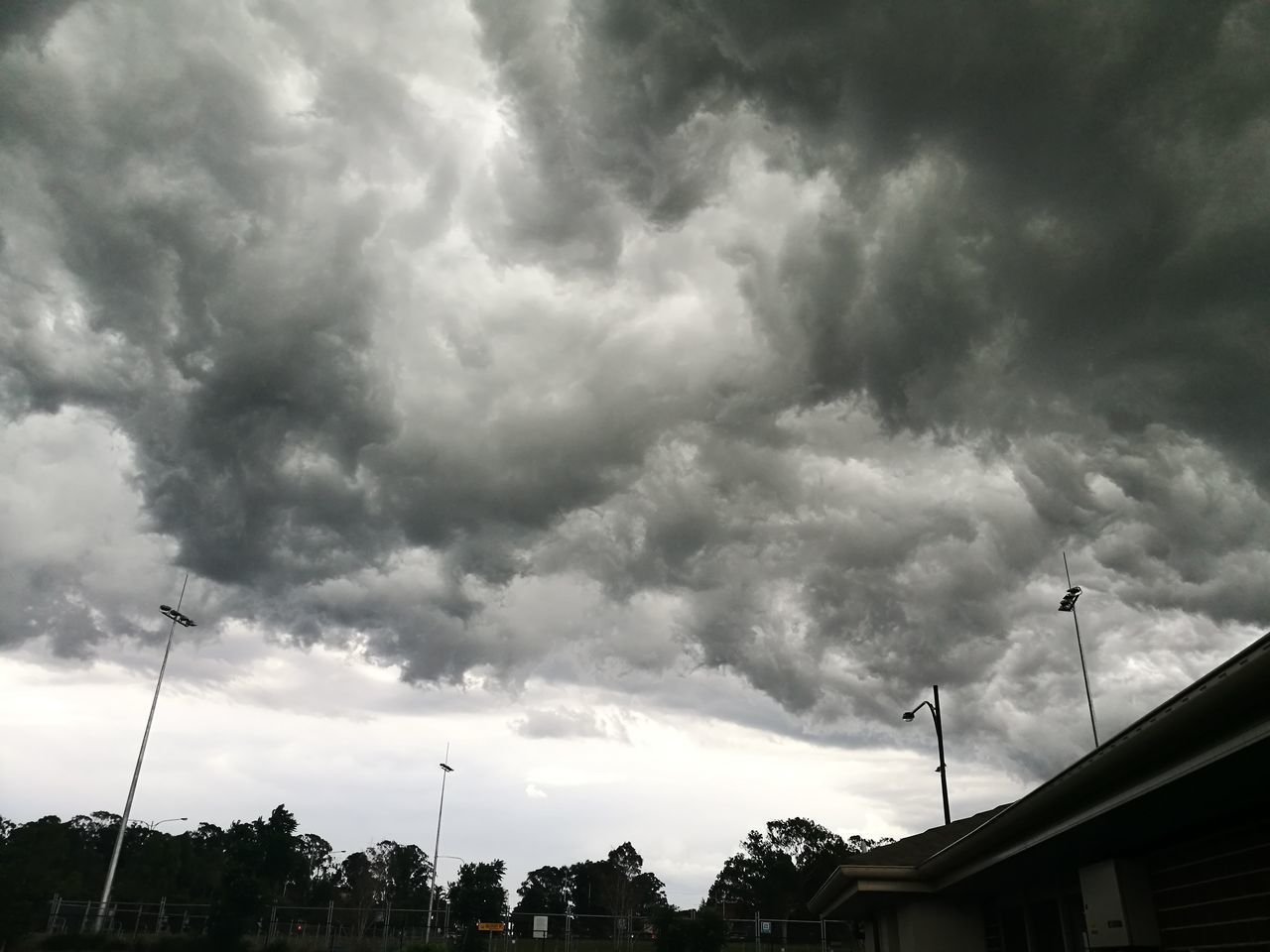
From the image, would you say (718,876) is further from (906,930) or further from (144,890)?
(906,930)

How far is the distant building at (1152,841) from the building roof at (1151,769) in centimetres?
2

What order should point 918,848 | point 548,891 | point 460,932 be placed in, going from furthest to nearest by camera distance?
point 548,891 < point 460,932 < point 918,848

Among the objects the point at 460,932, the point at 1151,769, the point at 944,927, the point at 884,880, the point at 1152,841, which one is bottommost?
the point at 460,932

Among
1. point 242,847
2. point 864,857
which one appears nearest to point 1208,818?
point 864,857

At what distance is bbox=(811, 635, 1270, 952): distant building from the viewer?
7.04m

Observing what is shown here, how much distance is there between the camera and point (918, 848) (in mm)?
23062

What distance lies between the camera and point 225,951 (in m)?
44.5

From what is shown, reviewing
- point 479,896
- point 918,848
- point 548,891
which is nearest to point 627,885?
point 548,891

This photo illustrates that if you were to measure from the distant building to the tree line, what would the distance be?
40.2 metres

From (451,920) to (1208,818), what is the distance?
67.2 m

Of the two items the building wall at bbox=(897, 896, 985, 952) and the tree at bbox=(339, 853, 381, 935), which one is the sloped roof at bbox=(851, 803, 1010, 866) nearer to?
the building wall at bbox=(897, 896, 985, 952)

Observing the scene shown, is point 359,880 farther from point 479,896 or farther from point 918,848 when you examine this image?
point 918,848

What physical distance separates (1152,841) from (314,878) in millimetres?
142408

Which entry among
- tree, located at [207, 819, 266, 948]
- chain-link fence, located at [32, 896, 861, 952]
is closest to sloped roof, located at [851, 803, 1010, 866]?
chain-link fence, located at [32, 896, 861, 952]
